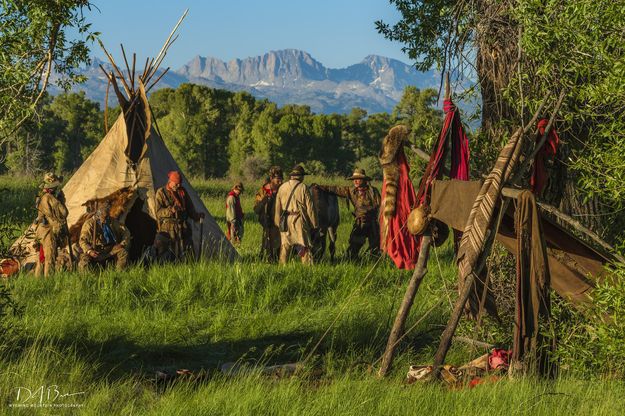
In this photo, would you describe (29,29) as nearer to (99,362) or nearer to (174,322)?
(99,362)

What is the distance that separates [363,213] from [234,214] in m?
3.69

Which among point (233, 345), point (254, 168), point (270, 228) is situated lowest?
point (254, 168)

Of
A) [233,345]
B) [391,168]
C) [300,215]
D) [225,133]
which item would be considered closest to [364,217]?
[300,215]

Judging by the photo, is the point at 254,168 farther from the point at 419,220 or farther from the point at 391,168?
the point at 419,220

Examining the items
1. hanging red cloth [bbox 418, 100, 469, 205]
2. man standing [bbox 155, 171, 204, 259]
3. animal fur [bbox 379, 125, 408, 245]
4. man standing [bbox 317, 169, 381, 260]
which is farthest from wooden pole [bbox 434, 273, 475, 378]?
man standing [bbox 317, 169, 381, 260]

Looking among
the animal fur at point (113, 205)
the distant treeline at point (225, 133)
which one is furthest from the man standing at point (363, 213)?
the distant treeline at point (225, 133)

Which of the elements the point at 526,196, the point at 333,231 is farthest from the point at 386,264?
the point at 526,196

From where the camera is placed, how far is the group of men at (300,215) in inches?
629

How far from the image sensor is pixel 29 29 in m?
7.77

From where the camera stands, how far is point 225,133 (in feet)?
250

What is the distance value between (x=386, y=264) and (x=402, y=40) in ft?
13.2

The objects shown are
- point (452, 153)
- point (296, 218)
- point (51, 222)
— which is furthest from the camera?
point (296, 218)

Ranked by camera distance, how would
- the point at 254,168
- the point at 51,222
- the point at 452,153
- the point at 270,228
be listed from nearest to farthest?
the point at 452,153
the point at 51,222
the point at 270,228
the point at 254,168

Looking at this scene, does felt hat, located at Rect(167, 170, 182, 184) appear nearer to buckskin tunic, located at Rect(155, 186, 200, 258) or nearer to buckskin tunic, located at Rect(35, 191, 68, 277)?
buckskin tunic, located at Rect(155, 186, 200, 258)
